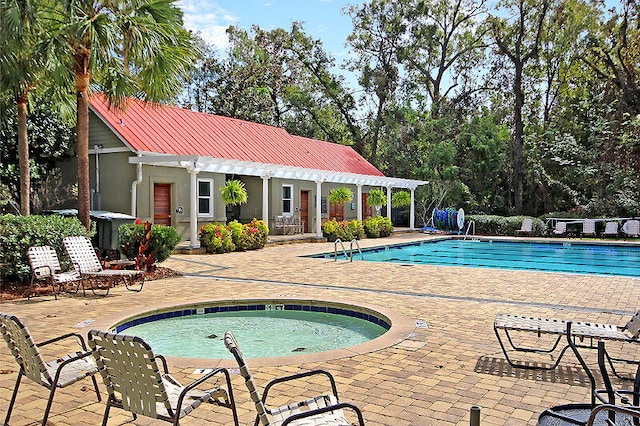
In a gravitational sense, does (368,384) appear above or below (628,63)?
below

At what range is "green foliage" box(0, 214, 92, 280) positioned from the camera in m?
8.91

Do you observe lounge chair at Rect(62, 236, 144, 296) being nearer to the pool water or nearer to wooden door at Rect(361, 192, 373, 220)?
the pool water

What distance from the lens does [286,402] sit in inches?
161

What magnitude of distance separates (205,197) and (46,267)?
9.97 m

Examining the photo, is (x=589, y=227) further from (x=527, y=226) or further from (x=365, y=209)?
(x=365, y=209)

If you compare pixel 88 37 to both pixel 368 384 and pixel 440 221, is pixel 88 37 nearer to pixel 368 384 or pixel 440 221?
pixel 368 384

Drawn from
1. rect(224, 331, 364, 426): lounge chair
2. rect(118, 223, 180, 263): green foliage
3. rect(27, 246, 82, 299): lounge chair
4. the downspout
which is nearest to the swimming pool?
rect(27, 246, 82, 299): lounge chair

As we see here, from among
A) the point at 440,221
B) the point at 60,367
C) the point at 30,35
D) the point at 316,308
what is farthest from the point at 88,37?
the point at 440,221

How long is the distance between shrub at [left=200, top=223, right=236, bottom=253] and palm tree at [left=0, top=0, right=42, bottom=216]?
5.12 meters

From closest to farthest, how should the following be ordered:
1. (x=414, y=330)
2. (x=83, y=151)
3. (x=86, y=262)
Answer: (x=414, y=330) → (x=86, y=262) → (x=83, y=151)

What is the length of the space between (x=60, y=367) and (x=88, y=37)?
843 cm

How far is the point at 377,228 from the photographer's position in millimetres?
22938

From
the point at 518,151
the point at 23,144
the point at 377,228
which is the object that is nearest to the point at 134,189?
the point at 23,144

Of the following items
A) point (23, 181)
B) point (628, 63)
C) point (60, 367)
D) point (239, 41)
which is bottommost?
point (60, 367)
